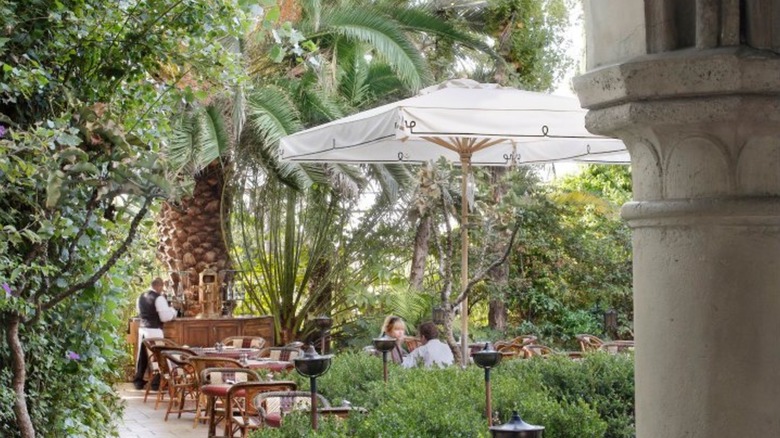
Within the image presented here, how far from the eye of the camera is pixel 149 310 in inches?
551

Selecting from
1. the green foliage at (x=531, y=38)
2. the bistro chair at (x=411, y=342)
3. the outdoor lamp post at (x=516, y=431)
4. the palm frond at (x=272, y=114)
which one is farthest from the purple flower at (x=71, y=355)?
the green foliage at (x=531, y=38)

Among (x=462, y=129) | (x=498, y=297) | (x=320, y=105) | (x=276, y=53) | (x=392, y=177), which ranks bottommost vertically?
(x=498, y=297)

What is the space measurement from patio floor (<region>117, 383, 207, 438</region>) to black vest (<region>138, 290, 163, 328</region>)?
3.91 ft

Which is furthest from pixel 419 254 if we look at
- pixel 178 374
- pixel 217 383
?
pixel 217 383

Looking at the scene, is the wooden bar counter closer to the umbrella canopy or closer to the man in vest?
the man in vest

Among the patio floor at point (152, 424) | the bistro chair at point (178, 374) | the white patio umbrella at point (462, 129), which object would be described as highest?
the white patio umbrella at point (462, 129)

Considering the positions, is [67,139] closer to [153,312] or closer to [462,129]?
[462,129]

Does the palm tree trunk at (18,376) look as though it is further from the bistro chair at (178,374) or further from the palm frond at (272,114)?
the palm frond at (272,114)

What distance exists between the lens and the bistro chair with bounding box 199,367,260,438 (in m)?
8.36

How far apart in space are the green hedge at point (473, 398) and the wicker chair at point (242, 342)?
183 inches

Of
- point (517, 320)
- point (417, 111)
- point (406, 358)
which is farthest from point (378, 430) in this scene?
point (517, 320)

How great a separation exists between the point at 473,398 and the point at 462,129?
2.26 m

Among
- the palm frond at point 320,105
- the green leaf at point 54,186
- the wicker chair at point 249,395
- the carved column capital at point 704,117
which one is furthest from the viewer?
the palm frond at point 320,105

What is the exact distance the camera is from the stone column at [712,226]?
8.57 ft
